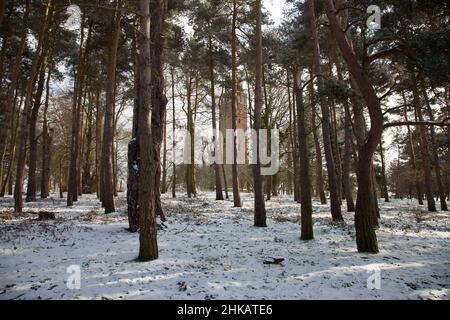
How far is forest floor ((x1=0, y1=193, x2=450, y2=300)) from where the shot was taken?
515cm

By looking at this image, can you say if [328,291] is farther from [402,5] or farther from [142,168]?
[402,5]

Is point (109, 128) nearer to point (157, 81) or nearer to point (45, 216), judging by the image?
point (45, 216)

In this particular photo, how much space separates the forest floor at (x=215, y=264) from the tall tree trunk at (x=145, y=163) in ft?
1.61

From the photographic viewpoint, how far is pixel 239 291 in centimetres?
523

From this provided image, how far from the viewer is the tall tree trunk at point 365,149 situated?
7473 millimetres

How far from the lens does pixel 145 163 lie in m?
6.56

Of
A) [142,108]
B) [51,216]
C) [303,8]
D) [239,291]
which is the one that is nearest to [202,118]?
[303,8]

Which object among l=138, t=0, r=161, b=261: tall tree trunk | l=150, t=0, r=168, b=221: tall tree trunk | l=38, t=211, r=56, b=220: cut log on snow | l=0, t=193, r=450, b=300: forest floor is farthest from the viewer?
l=38, t=211, r=56, b=220: cut log on snow

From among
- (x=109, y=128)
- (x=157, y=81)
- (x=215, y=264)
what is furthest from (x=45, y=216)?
(x=215, y=264)

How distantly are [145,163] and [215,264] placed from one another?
282 cm

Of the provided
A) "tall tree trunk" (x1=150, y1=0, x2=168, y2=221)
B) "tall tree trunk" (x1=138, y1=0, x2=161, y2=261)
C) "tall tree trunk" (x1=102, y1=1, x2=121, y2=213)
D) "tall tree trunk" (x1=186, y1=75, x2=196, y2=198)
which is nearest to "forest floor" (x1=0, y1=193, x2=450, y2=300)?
"tall tree trunk" (x1=138, y1=0, x2=161, y2=261)

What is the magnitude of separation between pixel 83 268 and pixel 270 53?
15.2 metres

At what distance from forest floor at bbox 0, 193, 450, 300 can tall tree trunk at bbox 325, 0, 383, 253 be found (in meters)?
0.57

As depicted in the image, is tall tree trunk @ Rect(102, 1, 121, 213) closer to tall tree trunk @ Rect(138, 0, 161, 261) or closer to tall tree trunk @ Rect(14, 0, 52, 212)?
tall tree trunk @ Rect(14, 0, 52, 212)
